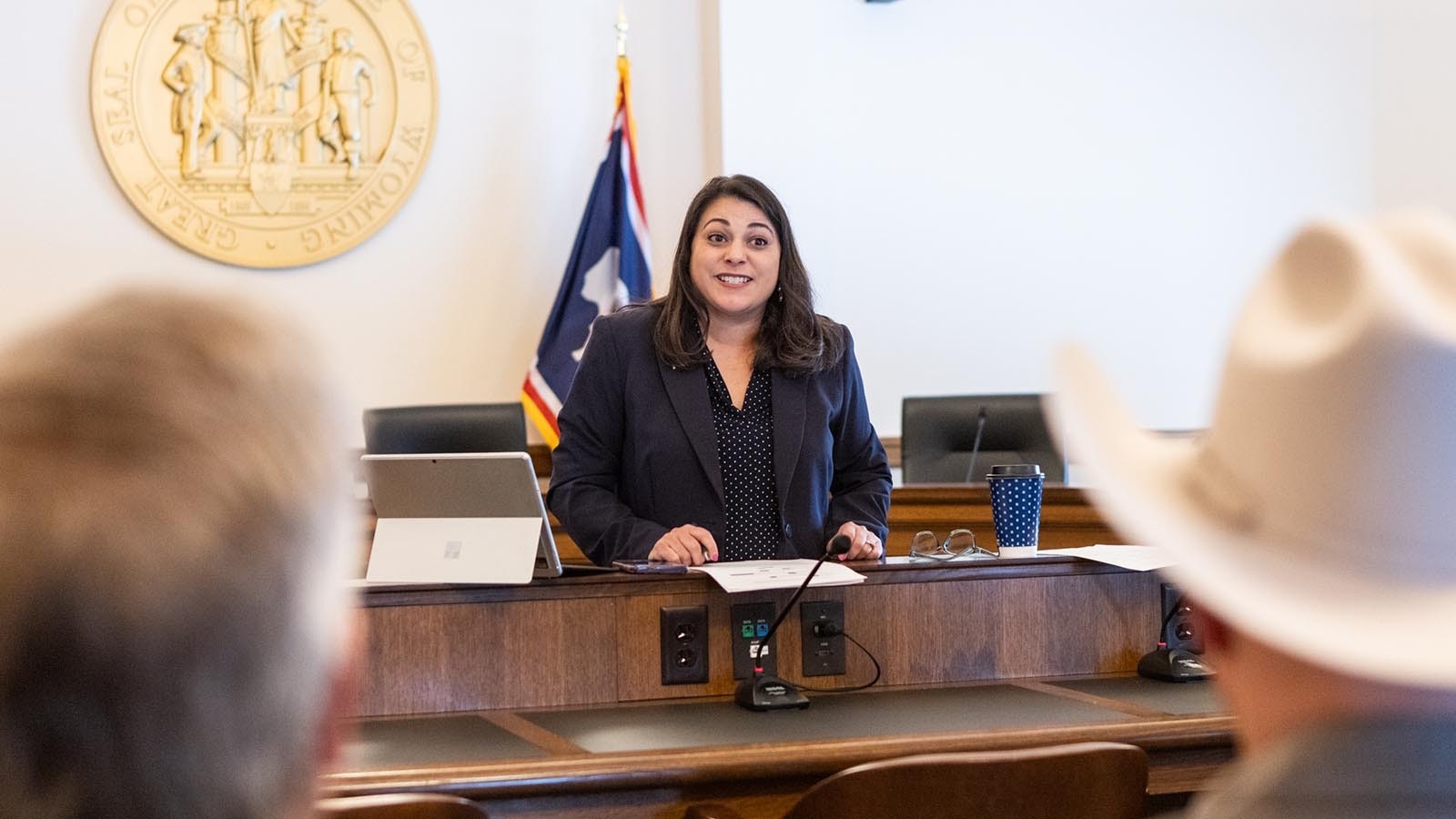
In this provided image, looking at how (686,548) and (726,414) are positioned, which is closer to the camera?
(686,548)

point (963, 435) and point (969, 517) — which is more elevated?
point (963, 435)

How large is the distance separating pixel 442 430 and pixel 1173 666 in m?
2.31

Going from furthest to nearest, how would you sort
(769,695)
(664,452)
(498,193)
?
(498,193) → (664,452) → (769,695)

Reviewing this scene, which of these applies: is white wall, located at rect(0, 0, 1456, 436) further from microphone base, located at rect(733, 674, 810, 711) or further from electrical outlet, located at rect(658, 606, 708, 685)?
microphone base, located at rect(733, 674, 810, 711)

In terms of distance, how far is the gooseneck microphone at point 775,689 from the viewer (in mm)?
2254

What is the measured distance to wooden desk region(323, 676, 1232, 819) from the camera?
1.87 metres

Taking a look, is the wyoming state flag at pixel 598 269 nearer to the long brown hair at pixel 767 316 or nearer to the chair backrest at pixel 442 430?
the chair backrest at pixel 442 430

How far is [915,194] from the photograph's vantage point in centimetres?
545

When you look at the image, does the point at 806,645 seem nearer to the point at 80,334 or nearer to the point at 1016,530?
the point at 1016,530

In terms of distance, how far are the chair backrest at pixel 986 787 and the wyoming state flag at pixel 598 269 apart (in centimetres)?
339

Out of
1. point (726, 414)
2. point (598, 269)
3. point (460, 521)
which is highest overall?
point (598, 269)

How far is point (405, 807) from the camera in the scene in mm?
1576

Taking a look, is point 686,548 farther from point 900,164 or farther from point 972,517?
point 900,164

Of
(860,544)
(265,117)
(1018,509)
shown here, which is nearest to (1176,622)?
(1018,509)
